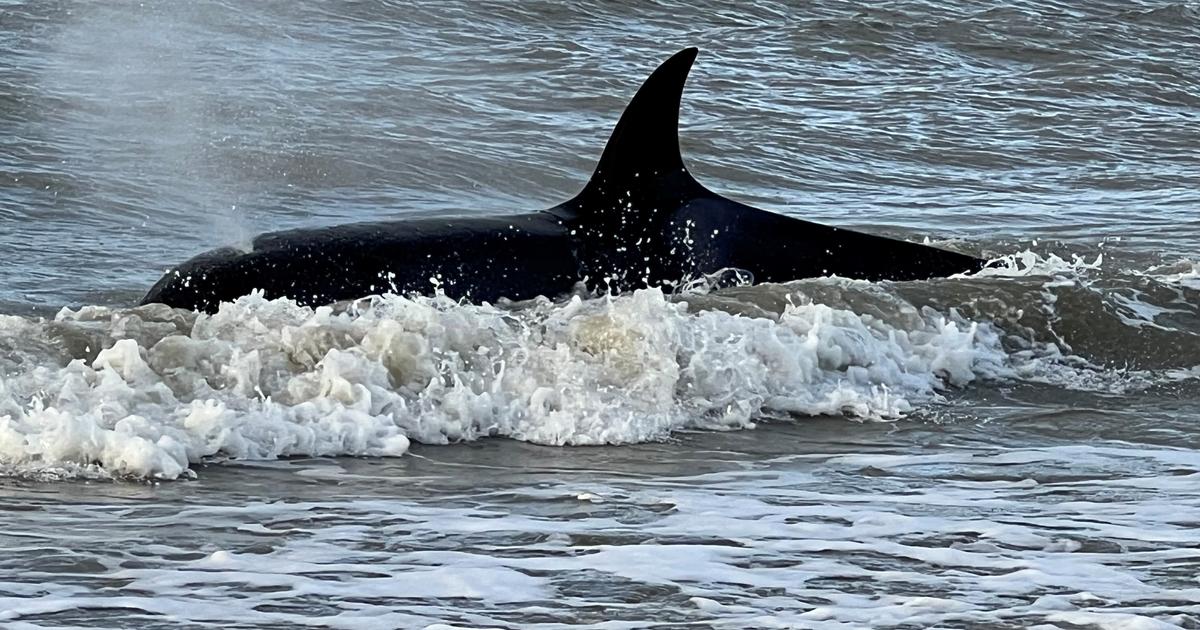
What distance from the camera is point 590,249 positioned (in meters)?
9.50

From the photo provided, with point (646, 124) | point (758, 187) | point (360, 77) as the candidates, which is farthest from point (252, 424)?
point (360, 77)

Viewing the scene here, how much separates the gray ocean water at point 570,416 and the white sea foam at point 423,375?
19mm

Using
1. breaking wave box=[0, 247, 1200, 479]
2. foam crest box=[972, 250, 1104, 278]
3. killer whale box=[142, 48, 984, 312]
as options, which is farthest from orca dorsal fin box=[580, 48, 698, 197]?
foam crest box=[972, 250, 1104, 278]

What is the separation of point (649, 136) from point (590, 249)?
2.10 ft

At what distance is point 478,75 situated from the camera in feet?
67.6

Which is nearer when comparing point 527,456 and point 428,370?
point 527,456

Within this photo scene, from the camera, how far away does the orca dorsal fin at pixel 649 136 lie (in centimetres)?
934

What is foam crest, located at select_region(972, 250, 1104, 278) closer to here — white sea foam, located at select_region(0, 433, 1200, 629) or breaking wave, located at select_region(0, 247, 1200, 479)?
breaking wave, located at select_region(0, 247, 1200, 479)

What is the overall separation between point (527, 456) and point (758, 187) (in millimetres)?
10027

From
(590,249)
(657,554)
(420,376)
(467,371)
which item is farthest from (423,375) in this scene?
(657,554)

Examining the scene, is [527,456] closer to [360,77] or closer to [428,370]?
[428,370]

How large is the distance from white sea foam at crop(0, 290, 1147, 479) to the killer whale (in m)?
0.35

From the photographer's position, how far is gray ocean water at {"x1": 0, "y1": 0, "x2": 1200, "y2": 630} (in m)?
5.34

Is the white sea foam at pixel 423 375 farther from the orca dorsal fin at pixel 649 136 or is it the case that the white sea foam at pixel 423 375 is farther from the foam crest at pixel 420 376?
the orca dorsal fin at pixel 649 136
